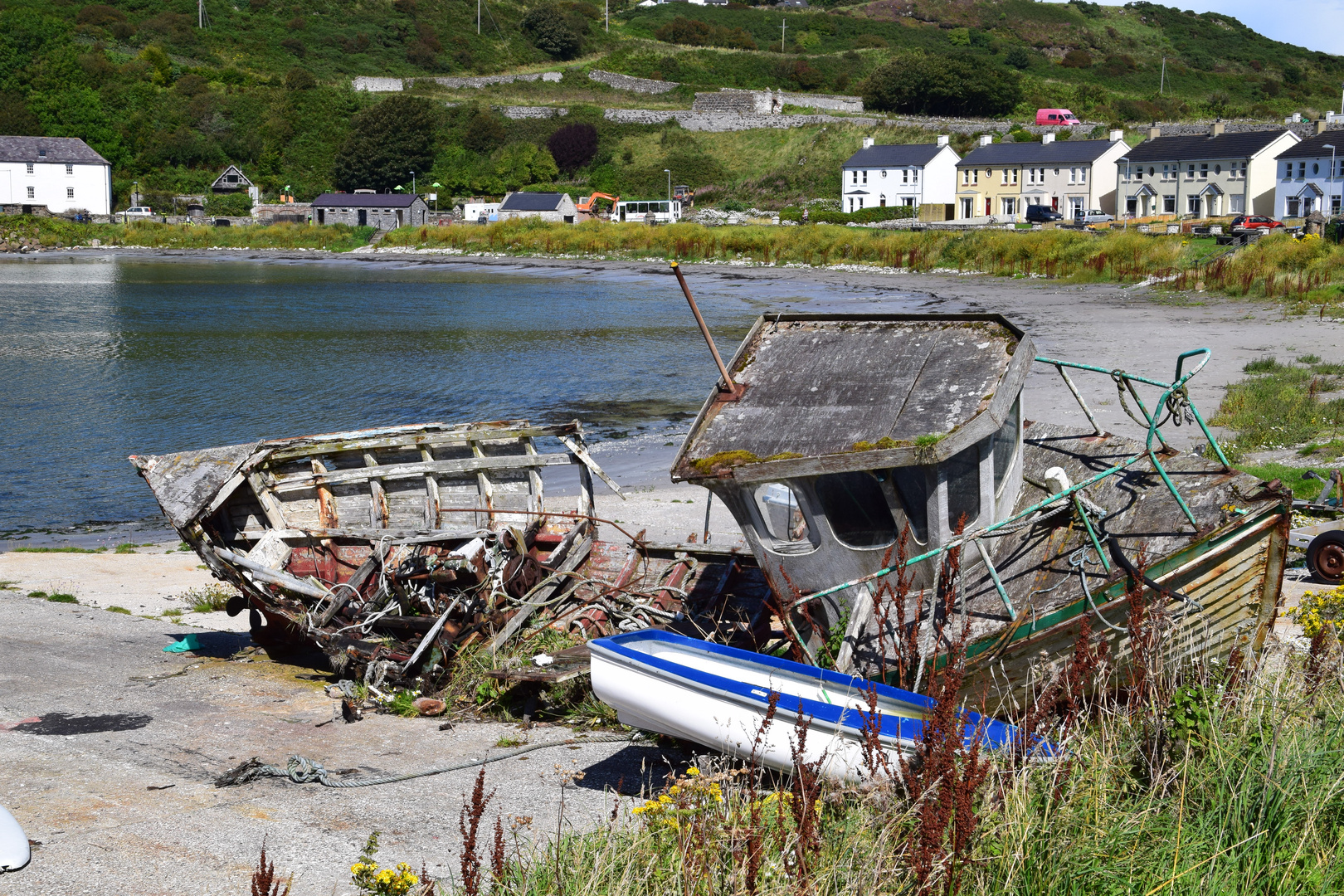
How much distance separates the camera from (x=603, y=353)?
38.5 meters

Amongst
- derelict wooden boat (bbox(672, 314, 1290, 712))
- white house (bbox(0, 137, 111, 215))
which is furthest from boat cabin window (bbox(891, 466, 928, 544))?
white house (bbox(0, 137, 111, 215))

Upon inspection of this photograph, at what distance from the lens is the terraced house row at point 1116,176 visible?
221ft

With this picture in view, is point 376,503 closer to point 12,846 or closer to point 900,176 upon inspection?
point 12,846

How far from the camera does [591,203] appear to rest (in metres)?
93.3

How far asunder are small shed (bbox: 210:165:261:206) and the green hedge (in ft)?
163

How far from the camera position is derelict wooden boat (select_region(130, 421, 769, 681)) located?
1004 centimetres

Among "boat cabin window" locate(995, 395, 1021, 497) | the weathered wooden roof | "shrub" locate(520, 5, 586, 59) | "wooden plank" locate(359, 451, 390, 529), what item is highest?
"shrub" locate(520, 5, 586, 59)

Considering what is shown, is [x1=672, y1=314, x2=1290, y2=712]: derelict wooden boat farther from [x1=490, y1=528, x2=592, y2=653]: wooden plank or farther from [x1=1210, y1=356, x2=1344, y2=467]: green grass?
[x1=1210, y1=356, x2=1344, y2=467]: green grass

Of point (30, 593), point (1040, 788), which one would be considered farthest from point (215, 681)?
point (1040, 788)

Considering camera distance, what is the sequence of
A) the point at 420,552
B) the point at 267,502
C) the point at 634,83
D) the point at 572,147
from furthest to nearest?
the point at 634,83 → the point at 572,147 → the point at 267,502 → the point at 420,552

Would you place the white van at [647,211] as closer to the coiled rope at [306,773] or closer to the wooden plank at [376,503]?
the wooden plank at [376,503]

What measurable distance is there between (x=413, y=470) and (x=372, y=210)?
90.6m

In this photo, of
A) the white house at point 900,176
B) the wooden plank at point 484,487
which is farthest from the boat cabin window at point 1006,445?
the white house at point 900,176

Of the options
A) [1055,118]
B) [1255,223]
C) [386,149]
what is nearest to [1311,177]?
[1255,223]
